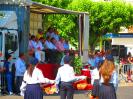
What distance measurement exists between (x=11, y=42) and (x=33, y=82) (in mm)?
10580

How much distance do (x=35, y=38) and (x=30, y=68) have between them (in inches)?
453

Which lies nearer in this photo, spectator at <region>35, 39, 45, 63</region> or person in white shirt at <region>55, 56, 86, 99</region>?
person in white shirt at <region>55, 56, 86, 99</region>

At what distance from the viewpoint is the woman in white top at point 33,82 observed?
12682mm

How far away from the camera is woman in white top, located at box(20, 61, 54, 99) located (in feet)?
41.6

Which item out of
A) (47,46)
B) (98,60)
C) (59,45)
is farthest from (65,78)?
(59,45)

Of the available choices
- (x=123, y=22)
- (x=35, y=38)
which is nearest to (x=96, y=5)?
(x=123, y=22)

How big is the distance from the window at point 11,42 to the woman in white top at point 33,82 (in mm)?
10227

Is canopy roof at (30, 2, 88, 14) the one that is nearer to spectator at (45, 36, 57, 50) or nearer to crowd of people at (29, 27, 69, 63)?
crowd of people at (29, 27, 69, 63)

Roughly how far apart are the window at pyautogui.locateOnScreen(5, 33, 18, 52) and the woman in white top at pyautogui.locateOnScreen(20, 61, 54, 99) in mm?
10227

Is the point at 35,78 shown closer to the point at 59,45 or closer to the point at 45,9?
the point at 59,45

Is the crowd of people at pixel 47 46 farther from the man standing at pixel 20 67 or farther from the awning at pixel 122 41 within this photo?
the awning at pixel 122 41

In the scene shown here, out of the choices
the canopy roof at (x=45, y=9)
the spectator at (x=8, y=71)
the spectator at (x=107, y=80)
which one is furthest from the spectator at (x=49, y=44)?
the spectator at (x=107, y=80)

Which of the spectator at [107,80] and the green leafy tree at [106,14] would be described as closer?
the spectator at [107,80]

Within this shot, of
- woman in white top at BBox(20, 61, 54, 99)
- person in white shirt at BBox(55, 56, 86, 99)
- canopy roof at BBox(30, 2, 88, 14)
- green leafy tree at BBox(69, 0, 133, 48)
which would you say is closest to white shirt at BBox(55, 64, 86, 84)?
person in white shirt at BBox(55, 56, 86, 99)
